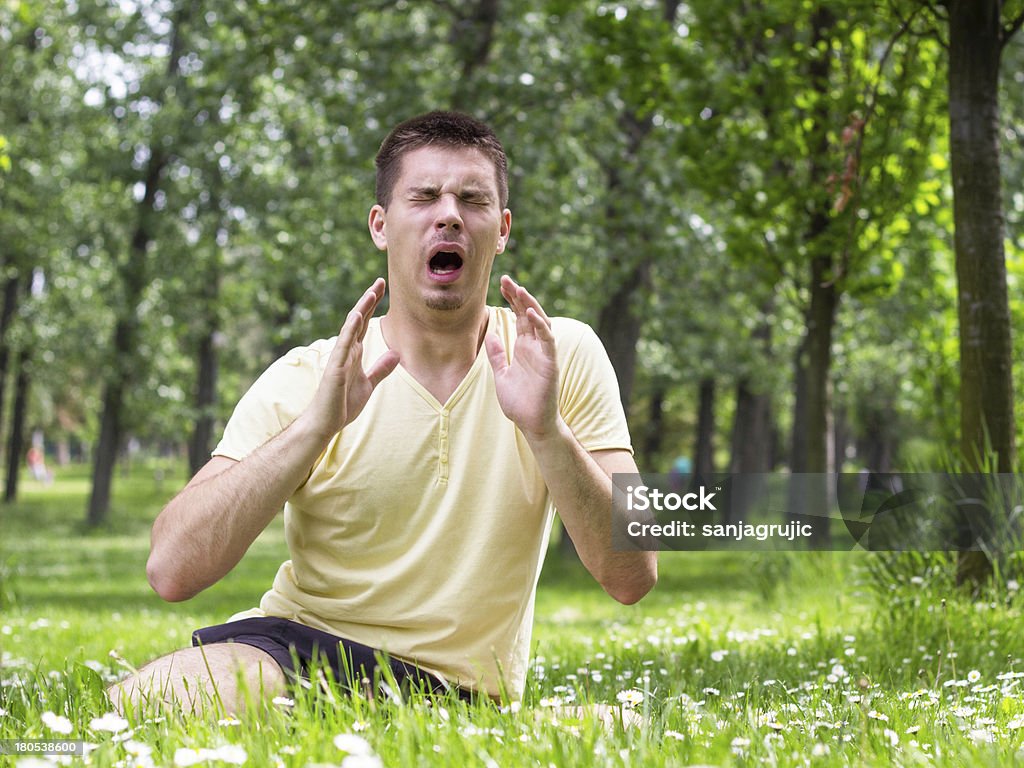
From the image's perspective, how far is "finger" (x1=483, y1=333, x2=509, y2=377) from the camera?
3.14 metres

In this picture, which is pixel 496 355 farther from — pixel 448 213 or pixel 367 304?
pixel 448 213

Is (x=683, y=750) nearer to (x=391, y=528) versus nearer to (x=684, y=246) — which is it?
(x=391, y=528)

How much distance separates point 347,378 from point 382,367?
143 millimetres

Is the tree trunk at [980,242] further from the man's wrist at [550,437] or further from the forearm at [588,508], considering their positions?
the man's wrist at [550,437]

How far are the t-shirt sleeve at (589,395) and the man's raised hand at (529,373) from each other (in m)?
0.36

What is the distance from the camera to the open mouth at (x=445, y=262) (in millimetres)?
3482

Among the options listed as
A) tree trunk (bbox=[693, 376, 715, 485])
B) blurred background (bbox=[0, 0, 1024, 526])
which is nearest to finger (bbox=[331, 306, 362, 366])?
blurred background (bbox=[0, 0, 1024, 526])

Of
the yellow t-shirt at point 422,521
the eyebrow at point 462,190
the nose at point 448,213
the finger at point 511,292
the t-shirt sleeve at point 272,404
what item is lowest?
the yellow t-shirt at point 422,521

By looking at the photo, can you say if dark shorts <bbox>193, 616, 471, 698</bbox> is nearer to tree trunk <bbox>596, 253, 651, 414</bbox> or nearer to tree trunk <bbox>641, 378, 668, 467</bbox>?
tree trunk <bbox>596, 253, 651, 414</bbox>

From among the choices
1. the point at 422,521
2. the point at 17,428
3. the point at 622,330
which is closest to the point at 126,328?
the point at 17,428

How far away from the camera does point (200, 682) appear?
9.44 feet

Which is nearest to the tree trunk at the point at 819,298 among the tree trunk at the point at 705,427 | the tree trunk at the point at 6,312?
the tree trunk at the point at 705,427

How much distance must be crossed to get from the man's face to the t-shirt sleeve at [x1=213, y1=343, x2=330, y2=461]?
1.21 feet

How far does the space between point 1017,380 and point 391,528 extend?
19.9 ft
